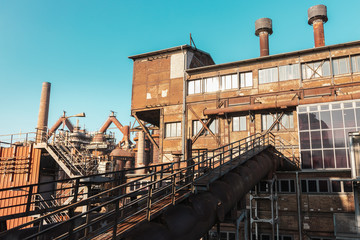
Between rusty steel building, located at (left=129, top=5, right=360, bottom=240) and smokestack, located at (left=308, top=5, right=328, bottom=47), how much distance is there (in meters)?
0.09

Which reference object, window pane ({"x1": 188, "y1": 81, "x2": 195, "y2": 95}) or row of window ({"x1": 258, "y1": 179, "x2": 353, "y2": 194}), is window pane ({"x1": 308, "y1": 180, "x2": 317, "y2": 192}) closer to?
row of window ({"x1": 258, "y1": 179, "x2": 353, "y2": 194})

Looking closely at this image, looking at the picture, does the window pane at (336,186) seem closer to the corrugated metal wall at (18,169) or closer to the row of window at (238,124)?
the row of window at (238,124)

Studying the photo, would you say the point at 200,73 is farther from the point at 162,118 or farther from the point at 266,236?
the point at 266,236

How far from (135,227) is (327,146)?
17209 millimetres

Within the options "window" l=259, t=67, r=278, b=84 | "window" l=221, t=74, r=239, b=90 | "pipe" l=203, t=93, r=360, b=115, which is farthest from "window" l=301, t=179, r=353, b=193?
"window" l=221, t=74, r=239, b=90

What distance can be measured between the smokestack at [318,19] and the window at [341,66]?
16.0ft

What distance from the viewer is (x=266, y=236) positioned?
20.2m

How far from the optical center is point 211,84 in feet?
82.3

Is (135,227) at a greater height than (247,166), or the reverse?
(247,166)

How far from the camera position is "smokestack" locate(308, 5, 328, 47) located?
83.9 feet

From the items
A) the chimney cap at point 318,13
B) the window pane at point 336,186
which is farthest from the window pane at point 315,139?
the chimney cap at point 318,13

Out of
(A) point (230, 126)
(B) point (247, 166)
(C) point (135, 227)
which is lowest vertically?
(C) point (135, 227)

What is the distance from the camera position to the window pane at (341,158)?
62.0 ft

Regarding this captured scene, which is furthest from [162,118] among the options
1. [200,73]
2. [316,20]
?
[316,20]
